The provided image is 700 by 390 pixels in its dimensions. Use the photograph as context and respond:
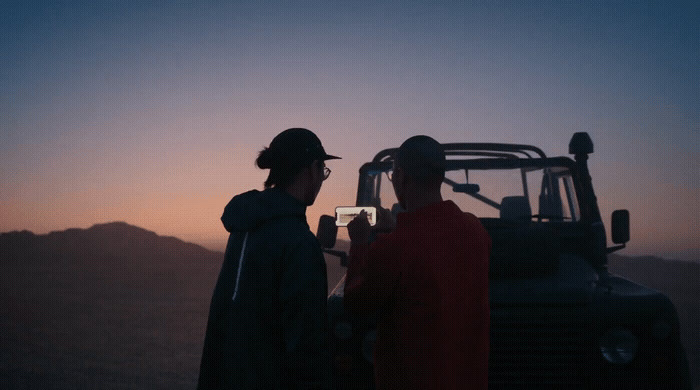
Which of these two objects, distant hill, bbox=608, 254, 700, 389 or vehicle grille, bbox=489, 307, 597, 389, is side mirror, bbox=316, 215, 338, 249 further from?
distant hill, bbox=608, 254, 700, 389

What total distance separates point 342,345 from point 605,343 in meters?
1.68

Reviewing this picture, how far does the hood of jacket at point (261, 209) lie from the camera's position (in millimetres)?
2092

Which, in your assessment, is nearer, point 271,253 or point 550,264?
point 271,253

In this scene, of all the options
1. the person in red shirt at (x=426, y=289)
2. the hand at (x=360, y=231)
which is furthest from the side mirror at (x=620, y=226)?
the hand at (x=360, y=231)

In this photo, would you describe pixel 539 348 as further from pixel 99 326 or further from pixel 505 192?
pixel 99 326

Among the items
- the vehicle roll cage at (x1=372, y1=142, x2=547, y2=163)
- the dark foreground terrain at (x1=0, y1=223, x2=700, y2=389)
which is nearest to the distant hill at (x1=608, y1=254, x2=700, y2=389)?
the dark foreground terrain at (x1=0, y1=223, x2=700, y2=389)

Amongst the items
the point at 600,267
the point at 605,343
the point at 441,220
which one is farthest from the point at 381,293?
the point at 600,267

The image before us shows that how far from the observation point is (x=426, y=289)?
2.23 m

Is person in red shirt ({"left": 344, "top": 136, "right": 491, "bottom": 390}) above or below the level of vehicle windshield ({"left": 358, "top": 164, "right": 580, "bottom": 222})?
below

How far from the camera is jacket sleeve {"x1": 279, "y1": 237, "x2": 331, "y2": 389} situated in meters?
1.95

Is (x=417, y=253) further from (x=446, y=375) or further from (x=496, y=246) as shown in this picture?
(x=496, y=246)

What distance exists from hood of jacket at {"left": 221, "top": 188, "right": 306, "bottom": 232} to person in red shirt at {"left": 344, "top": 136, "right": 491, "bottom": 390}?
41cm

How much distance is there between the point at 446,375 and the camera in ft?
7.26

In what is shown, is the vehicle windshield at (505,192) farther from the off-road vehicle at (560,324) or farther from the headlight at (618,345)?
the headlight at (618,345)
